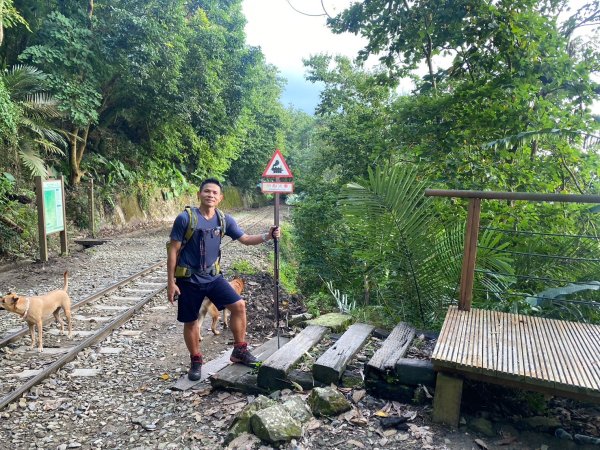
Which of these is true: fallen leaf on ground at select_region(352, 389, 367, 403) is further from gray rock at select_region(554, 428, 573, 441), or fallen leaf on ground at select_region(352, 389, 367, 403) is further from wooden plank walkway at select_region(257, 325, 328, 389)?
gray rock at select_region(554, 428, 573, 441)

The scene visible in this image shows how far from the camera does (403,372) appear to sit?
10.4 feet

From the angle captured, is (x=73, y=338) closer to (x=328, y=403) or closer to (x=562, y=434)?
(x=328, y=403)

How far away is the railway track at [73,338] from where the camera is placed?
4341 mm

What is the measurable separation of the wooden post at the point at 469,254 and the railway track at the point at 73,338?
437 cm

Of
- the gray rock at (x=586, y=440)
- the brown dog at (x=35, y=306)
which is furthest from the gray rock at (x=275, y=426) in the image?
the brown dog at (x=35, y=306)

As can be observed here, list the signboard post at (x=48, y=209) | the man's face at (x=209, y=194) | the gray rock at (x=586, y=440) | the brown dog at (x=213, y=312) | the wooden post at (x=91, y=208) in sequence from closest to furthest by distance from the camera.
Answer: the gray rock at (x=586, y=440)
the man's face at (x=209, y=194)
the brown dog at (x=213, y=312)
the signboard post at (x=48, y=209)
the wooden post at (x=91, y=208)

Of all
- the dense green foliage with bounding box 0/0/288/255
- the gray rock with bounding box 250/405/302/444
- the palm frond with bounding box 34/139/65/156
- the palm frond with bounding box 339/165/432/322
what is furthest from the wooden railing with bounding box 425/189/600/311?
the palm frond with bounding box 34/139/65/156

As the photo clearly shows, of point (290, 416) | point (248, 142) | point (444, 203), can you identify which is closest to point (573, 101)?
point (444, 203)

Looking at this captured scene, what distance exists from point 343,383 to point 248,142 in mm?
33717

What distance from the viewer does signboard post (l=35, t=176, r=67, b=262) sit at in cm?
925

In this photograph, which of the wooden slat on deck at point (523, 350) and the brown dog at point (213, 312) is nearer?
the wooden slat on deck at point (523, 350)

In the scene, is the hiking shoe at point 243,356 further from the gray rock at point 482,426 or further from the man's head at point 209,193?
the gray rock at point 482,426

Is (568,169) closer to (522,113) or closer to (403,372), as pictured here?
(522,113)

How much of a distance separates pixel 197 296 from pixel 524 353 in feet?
9.06
